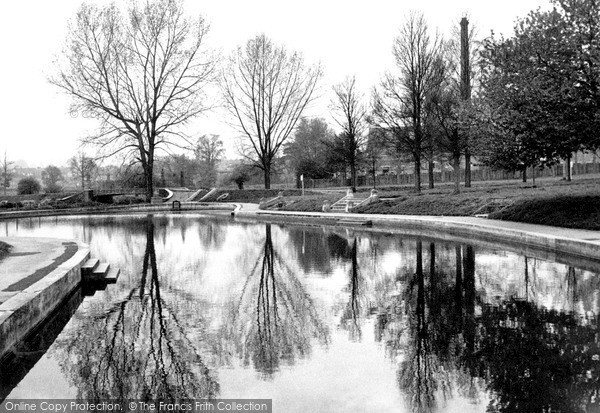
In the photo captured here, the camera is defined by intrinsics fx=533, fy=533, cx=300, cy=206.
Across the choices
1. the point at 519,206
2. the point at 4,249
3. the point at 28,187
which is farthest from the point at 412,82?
the point at 28,187

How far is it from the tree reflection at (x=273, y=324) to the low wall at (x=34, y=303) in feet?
8.99

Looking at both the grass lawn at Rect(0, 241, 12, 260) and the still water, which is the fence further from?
the grass lawn at Rect(0, 241, 12, 260)

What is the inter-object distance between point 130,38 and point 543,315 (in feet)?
134

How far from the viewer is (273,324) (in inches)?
300

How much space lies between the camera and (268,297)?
9461mm

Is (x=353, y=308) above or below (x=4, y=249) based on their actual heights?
below

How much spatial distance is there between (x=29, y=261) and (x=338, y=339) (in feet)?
27.2

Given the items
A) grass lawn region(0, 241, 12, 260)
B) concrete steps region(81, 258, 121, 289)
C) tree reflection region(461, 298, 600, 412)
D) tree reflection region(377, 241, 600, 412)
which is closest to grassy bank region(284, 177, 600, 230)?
tree reflection region(377, 241, 600, 412)

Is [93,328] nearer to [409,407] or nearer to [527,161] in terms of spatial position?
[409,407]

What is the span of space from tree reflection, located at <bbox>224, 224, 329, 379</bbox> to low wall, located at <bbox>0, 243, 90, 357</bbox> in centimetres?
274

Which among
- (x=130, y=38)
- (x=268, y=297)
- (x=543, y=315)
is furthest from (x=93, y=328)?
(x=130, y=38)

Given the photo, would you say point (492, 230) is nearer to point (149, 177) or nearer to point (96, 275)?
point (96, 275)

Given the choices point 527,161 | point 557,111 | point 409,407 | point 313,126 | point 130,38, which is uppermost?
point 130,38

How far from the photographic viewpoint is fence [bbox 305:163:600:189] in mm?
44469
